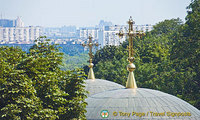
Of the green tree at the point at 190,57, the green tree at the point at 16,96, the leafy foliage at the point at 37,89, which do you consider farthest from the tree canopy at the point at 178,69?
the green tree at the point at 16,96

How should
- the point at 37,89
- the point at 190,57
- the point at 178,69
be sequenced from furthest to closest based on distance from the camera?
the point at 178,69 < the point at 190,57 < the point at 37,89

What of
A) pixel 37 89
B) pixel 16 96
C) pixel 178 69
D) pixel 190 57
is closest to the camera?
pixel 16 96

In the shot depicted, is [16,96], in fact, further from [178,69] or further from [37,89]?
[178,69]

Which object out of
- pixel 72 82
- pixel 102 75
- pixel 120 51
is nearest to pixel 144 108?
pixel 72 82

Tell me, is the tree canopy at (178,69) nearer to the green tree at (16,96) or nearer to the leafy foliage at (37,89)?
the leafy foliage at (37,89)

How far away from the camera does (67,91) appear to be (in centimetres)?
2992

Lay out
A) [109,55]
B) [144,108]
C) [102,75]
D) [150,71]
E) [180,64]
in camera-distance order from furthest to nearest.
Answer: [109,55] → [102,75] → [150,71] → [180,64] → [144,108]

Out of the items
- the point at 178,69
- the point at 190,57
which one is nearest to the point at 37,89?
the point at 190,57

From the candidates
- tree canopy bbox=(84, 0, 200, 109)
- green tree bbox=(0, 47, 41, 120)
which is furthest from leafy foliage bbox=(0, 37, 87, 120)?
tree canopy bbox=(84, 0, 200, 109)

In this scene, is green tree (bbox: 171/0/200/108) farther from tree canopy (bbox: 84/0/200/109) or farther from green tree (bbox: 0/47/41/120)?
green tree (bbox: 0/47/41/120)

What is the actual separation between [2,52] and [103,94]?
17.7ft

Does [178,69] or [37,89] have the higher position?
[37,89]

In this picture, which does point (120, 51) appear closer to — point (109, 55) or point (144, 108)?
point (109, 55)

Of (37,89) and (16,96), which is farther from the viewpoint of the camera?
(37,89)
